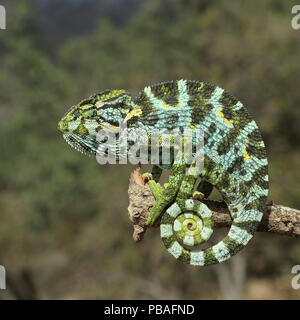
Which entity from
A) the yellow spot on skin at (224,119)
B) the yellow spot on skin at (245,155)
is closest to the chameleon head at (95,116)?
the yellow spot on skin at (224,119)

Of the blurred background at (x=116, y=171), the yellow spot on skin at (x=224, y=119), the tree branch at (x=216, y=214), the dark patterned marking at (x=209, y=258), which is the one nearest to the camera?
the dark patterned marking at (x=209, y=258)

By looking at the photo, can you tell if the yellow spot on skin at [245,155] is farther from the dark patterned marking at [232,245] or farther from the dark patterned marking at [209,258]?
the dark patterned marking at [209,258]

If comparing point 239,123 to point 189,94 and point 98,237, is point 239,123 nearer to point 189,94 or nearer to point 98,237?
point 189,94

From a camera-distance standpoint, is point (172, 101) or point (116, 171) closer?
point (172, 101)

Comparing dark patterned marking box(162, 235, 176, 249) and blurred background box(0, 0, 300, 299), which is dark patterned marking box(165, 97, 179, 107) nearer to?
dark patterned marking box(162, 235, 176, 249)

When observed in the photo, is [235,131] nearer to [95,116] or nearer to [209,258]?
[209,258]

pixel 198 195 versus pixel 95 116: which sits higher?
pixel 95 116

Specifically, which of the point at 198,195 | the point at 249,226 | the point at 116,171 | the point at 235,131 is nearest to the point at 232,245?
the point at 249,226

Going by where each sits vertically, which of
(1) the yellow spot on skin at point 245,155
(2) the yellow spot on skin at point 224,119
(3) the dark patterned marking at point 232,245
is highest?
(2) the yellow spot on skin at point 224,119
